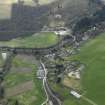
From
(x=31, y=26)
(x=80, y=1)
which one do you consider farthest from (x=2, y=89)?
(x=80, y=1)

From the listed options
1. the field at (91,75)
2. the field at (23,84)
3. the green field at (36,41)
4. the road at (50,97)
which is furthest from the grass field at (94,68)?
the green field at (36,41)

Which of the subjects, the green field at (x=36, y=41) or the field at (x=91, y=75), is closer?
the field at (x=91, y=75)

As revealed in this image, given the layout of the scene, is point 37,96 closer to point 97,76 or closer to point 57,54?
point 97,76

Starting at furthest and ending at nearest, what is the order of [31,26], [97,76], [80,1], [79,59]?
[80,1]
[31,26]
[79,59]
[97,76]

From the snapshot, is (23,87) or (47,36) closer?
(23,87)

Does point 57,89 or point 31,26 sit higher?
point 31,26

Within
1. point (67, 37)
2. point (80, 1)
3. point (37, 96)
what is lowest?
point (37, 96)

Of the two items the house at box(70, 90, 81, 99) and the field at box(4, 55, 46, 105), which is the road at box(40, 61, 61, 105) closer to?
the field at box(4, 55, 46, 105)

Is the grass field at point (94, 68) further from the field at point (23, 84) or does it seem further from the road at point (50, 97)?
the field at point (23, 84)
